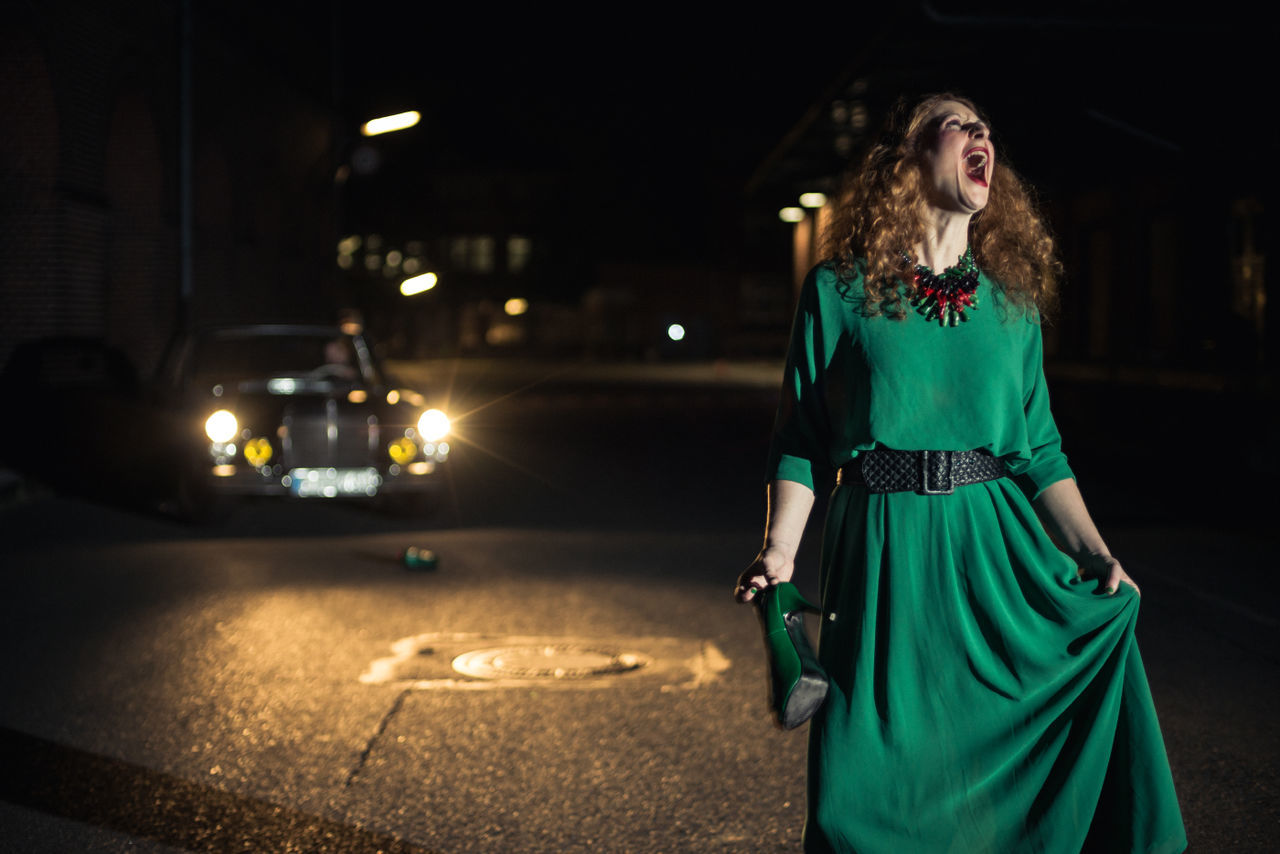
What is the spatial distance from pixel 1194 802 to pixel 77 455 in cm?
1232

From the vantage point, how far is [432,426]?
11219 mm

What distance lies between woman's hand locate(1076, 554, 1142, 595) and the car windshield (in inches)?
379

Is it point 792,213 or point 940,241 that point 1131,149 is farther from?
point 792,213

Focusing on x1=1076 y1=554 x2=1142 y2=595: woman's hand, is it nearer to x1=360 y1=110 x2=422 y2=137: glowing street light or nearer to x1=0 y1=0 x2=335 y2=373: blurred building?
x1=0 y1=0 x2=335 y2=373: blurred building

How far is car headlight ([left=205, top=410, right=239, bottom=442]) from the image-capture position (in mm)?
10742

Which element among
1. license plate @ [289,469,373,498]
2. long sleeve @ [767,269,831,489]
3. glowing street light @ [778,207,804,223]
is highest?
glowing street light @ [778,207,804,223]

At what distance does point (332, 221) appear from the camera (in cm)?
2647

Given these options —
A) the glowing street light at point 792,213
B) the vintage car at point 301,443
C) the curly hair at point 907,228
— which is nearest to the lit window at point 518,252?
the glowing street light at point 792,213

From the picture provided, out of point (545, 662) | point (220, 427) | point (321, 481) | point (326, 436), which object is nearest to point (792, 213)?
point (326, 436)

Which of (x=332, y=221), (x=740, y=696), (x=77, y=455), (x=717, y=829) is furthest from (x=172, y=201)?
(x=717, y=829)

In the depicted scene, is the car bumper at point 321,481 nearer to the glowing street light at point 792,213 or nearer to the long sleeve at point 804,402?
the long sleeve at point 804,402

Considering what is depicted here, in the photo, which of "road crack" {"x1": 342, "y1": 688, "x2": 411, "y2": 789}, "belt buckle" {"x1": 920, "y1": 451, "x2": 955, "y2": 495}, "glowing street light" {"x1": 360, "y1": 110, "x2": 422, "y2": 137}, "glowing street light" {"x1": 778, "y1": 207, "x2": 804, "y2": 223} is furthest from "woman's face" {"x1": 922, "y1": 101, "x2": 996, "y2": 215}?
"glowing street light" {"x1": 778, "y1": 207, "x2": 804, "y2": 223}

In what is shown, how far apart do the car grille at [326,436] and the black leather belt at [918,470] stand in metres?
8.32

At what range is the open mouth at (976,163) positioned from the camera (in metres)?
2.92
